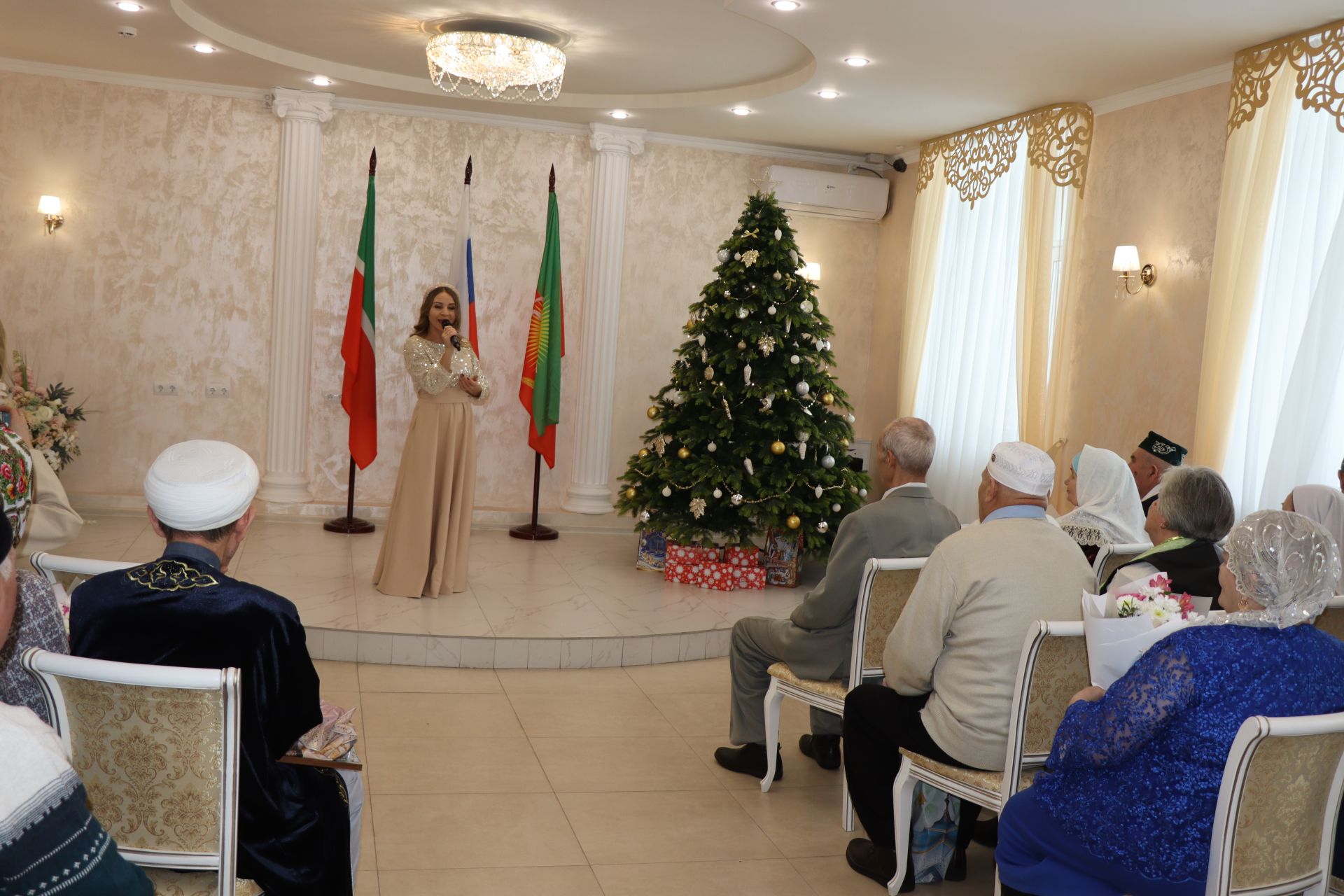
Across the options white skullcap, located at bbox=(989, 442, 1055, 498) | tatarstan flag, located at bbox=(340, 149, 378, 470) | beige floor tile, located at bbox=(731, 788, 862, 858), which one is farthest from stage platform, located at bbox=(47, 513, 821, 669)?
white skullcap, located at bbox=(989, 442, 1055, 498)

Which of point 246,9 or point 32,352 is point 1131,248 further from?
point 32,352

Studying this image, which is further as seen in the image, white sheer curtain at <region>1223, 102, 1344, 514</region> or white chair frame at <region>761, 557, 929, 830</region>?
white sheer curtain at <region>1223, 102, 1344, 514</region>

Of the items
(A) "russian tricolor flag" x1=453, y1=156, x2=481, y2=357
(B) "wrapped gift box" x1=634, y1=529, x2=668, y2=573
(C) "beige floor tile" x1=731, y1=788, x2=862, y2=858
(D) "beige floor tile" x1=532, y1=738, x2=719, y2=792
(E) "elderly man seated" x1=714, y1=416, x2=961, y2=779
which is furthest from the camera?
(B) "wrapped gift box" x1=634, y1=529, x2=668, y2=573

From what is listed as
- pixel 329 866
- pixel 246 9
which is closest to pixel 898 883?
pixel 329 866

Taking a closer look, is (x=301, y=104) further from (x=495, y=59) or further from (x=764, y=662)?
(x=764, y=662)

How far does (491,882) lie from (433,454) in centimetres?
296

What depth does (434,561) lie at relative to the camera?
19.7 ft

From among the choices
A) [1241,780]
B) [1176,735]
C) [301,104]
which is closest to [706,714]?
[1176,735]

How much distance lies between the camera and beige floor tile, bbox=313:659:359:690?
16.0ft

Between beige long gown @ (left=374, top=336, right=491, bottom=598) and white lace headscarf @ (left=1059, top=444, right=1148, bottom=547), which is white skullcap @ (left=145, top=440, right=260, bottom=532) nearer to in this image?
white lace headscarf @ (left=1059, top=444, right=1148, bottom=547)

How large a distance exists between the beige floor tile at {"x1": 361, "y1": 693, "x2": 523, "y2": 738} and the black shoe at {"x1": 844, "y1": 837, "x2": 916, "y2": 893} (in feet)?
5.11

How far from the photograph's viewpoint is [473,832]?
3518 mm

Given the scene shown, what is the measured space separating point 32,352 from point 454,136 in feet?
11.1

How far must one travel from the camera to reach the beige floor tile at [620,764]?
4.02 m
